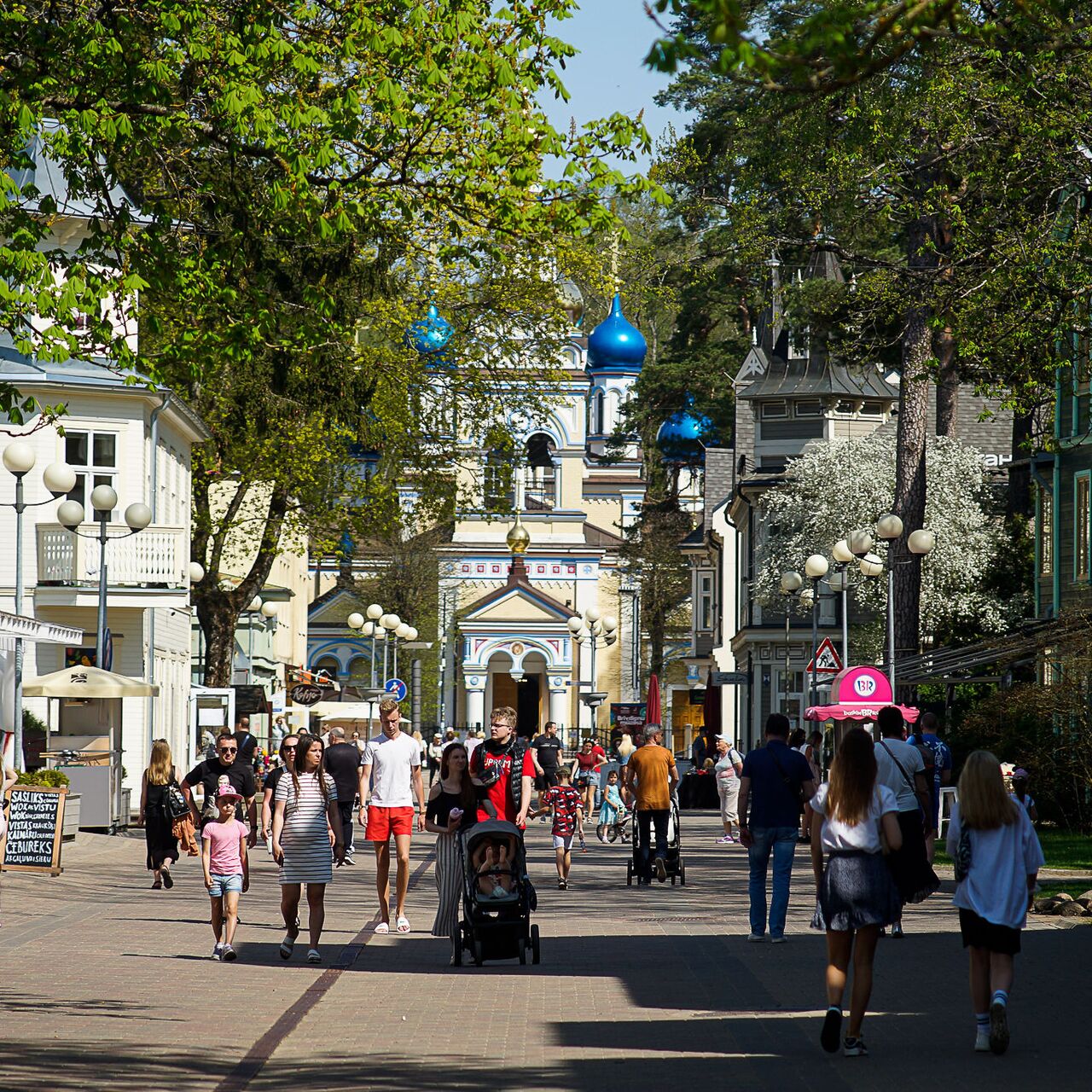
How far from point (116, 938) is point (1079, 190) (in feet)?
41.3

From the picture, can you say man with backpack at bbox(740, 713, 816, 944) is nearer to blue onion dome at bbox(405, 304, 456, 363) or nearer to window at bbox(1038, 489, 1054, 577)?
window at bbox(1038, 489, 1054, 577)

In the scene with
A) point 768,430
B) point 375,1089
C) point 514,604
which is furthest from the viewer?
point 514,604

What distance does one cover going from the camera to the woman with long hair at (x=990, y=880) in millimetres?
9633

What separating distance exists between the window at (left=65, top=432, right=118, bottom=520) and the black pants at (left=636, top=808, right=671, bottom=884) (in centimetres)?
1773

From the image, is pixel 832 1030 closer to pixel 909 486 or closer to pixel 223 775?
pixel 223 775

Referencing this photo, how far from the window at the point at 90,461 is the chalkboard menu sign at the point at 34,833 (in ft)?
47.3

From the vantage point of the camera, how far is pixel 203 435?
40094 mm

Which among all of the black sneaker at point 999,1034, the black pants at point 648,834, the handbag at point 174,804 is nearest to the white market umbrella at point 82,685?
the handbag at point 174,804

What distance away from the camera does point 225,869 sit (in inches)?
562

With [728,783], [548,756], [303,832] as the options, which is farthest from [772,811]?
[548,756]

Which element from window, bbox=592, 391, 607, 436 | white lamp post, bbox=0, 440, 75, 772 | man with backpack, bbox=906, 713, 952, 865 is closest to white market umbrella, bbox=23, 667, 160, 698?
white lamp post, bbox=0, 440, 75, 772

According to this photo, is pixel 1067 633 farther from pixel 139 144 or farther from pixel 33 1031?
pixel 33 1031

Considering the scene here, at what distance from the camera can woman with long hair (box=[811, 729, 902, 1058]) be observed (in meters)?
9.59

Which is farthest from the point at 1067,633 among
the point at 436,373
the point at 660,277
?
the point at 436,373
